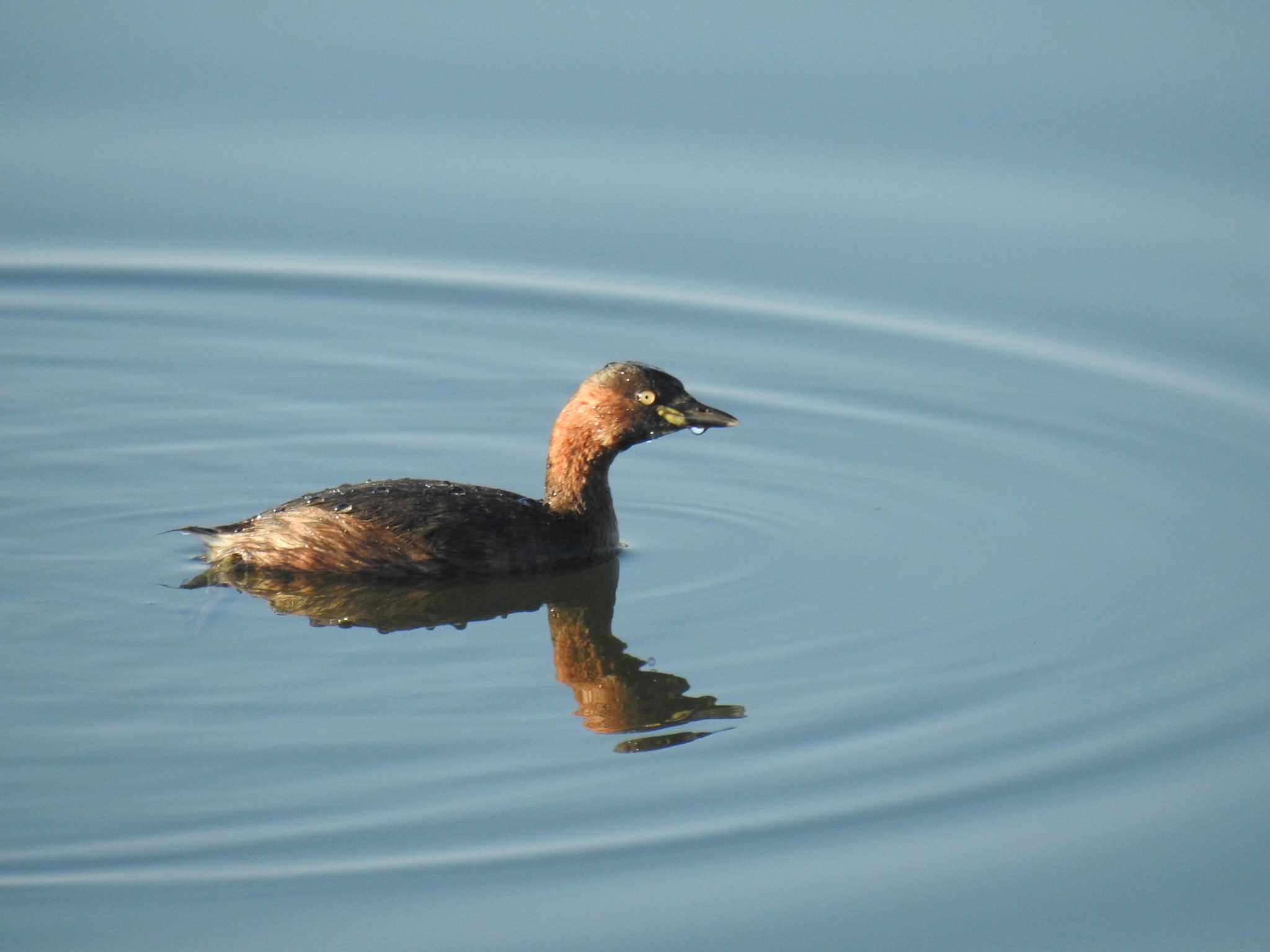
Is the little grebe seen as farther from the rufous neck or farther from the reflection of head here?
the reflection of head

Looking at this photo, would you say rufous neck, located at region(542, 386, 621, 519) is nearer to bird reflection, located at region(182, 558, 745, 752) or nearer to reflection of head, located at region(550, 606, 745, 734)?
bird reflection, located at region(182, 558, 745, 752)

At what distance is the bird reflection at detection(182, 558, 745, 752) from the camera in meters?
7.98

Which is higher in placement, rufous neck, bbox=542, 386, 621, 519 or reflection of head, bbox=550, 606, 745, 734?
rufous neck, bbox=542, 386, 621, 519

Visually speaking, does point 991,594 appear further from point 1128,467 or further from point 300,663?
point 300,663

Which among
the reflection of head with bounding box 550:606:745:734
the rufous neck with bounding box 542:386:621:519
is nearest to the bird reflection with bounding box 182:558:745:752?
the reflection of head with bounding box 550:606:745:734

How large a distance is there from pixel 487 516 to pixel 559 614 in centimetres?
55

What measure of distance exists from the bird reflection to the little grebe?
0.21ft

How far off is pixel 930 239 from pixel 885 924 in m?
6.31

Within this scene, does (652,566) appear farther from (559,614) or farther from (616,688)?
(616,688)

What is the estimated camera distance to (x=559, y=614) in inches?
356

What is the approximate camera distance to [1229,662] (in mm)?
8312

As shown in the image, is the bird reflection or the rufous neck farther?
the rufous neck

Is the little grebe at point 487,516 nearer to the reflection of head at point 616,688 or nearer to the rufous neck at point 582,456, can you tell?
the rufous neck at point 582,456

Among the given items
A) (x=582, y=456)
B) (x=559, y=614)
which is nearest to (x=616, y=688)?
(x=559, y=614)
